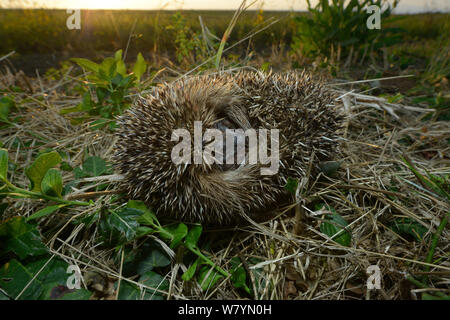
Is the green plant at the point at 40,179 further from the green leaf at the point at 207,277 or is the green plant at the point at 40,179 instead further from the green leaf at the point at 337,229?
the green leaf at the point at 337,229

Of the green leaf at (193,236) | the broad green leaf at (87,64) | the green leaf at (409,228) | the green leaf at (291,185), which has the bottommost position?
the green leaf at (409,228)

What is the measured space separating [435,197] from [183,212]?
176cm

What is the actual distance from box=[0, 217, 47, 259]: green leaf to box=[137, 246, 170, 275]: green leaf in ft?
1.89

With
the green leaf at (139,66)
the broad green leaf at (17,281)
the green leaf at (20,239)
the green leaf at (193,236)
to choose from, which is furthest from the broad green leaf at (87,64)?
the green leaf at (193,236)

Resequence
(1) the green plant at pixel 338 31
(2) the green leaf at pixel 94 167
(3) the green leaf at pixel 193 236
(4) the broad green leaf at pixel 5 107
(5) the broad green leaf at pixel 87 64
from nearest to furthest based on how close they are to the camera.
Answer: (3) the green leaf at pixel 193 236 → (2) the green leaf at pixel 94 167 → (5) the broad green leaf at pixel 87 64 → (4) the broad green leaf at pixel 5 107 → (1) the green plant at pixel 338 31

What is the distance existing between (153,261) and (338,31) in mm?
4546

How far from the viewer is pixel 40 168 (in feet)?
5.05

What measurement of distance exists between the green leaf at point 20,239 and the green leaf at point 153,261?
0.58m

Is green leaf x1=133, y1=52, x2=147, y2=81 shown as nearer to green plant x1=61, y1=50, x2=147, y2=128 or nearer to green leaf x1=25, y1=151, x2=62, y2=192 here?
green plant x1=61, y1=50, x2=147, y2=128

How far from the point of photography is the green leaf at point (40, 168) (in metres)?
1.52

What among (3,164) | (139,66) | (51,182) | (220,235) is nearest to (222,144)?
(220,235)

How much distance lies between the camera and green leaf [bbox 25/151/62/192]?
152cm

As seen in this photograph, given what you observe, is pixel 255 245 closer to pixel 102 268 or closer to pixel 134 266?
pixel 134 266
